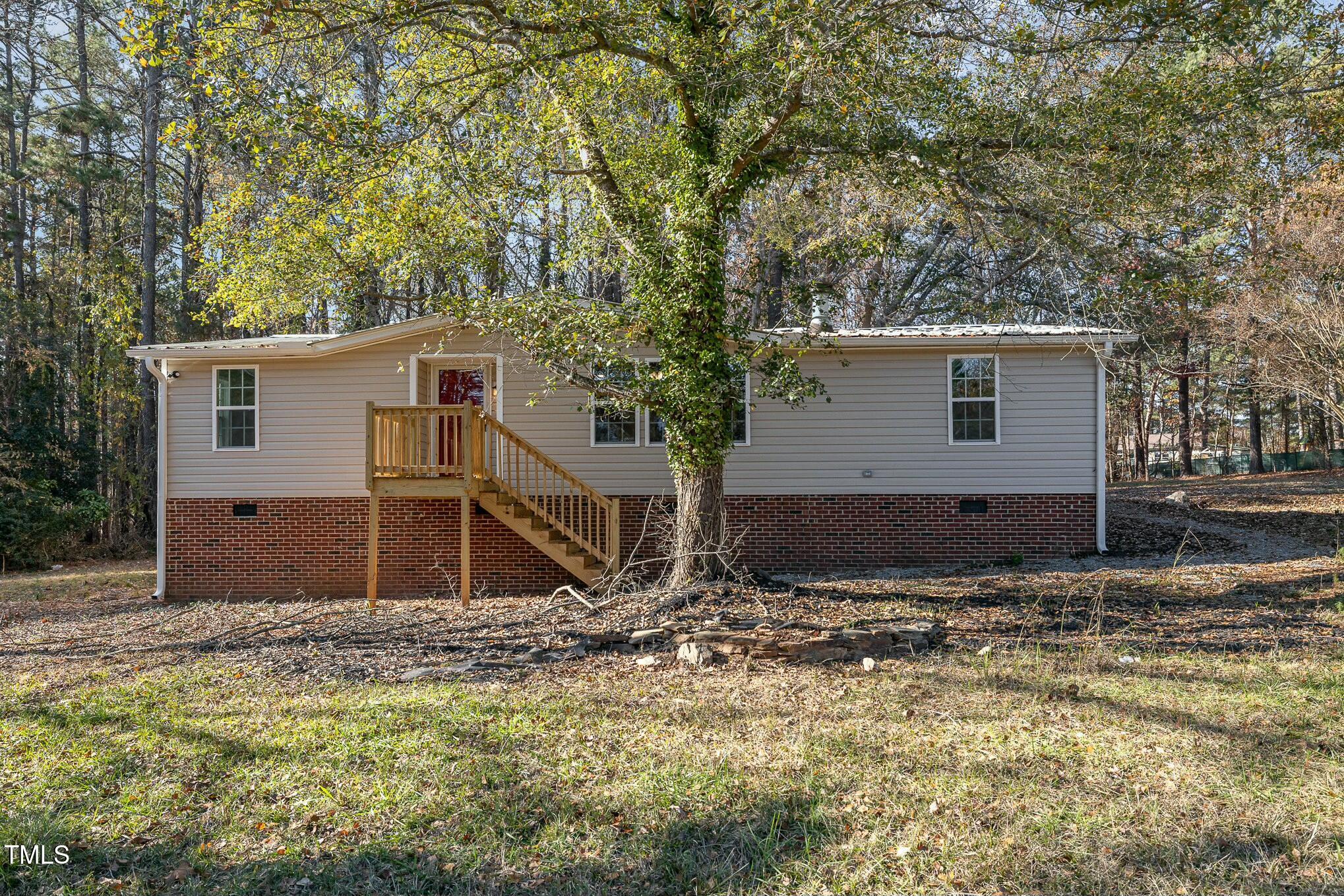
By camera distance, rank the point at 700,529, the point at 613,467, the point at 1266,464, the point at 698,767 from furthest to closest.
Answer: the point at 1266,464 < the point at 613,467 < the point at 700,529 < the point at 698,767

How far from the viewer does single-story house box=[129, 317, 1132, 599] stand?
12.2 meters

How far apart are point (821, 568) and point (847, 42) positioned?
23.6 ft

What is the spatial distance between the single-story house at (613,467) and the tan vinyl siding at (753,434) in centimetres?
3

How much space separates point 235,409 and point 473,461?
4245mm

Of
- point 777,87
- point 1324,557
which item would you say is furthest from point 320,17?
point 1324,557

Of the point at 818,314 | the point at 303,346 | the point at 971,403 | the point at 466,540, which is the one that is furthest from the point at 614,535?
the point at 971,403

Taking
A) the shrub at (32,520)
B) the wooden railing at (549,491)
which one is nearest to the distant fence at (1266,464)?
the wooden railing at (549,491)

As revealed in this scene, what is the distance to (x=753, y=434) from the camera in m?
12.4

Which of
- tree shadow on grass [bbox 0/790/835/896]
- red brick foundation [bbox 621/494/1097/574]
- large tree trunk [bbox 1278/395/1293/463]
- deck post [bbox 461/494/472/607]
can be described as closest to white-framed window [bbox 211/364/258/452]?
deck post [bbox 461/494/472/607]

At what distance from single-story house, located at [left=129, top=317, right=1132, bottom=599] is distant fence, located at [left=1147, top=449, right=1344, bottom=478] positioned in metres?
20.8

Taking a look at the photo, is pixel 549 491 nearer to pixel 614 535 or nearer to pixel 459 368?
pixel 614 535

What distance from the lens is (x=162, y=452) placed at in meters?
12.2

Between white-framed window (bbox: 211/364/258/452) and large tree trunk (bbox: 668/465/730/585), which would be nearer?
large tree trunk (bbox: 668/465/730/585)

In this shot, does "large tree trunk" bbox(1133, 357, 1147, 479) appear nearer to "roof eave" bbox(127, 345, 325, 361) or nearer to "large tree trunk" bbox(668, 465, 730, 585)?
"large tree trunk" bbox(668, 465, 730, 585)
